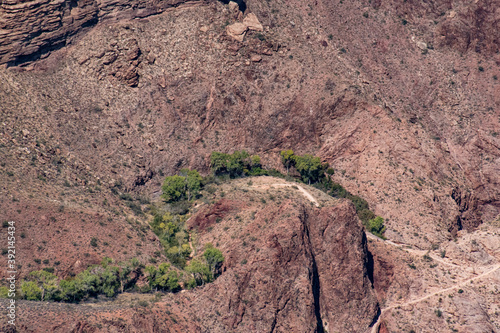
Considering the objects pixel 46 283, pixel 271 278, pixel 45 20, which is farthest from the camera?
pixel 45 20

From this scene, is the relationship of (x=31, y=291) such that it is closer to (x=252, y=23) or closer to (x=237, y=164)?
(x=237, y=164)

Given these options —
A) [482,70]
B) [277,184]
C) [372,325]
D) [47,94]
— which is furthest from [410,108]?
[47,94]

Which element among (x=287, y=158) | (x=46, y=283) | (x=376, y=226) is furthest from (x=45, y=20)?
(x=376, y=226)

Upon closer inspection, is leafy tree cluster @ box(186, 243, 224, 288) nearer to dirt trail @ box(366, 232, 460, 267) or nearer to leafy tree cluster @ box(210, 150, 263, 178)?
leafy tree cluster @ box(210, 150, 263, 178)

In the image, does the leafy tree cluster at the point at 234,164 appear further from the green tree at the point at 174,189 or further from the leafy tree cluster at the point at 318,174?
the green tree at the point at 174,189

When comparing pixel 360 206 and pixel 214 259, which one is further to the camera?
pixel 360 206

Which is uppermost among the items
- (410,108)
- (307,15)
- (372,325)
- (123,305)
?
(307,15)

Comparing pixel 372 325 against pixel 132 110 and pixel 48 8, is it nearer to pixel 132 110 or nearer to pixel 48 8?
pixel 132 110
